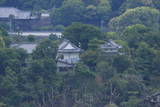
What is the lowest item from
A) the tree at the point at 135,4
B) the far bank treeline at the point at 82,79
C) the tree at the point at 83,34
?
the far bank treeline at the point at 82,79

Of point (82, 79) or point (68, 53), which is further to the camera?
point (68, 53)

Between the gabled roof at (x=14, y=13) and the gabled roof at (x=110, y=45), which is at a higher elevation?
the gabled roof at (x=14, y=13)

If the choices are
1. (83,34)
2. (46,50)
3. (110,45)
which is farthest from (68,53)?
(46,50)

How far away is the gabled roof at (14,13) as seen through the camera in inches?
1441

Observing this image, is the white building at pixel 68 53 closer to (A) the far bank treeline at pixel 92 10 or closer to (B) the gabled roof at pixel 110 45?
(B) the gabled roof at pixel 110 45

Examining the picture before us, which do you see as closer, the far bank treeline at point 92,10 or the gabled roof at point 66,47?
the gabled roof at point 66,47

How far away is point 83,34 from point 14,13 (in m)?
11.2

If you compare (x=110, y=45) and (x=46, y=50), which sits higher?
(x=110, y=45)

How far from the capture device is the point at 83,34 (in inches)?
1025

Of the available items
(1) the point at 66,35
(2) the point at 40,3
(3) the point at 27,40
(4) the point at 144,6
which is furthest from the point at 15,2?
(1) the point at 66,35

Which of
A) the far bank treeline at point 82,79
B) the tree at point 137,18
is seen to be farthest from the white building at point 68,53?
the tree at point 137,18

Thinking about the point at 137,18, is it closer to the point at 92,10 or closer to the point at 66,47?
the point at 92,10

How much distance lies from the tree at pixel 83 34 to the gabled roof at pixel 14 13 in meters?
10.3

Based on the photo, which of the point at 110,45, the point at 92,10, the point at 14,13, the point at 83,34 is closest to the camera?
the point at 110,45
